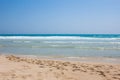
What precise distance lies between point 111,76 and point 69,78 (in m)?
1.33

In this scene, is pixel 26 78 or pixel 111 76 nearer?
pixel 26 78

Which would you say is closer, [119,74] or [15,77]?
[15,77]

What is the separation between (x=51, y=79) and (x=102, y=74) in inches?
68.5

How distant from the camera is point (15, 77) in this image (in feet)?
18.0

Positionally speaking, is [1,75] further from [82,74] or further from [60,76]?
[82,74]

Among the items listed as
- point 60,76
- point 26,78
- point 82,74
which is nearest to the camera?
point 26,78

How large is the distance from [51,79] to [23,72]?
44.7 inches

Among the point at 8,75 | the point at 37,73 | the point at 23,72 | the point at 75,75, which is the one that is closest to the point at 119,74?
the point at 75,75

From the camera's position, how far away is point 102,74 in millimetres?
6176

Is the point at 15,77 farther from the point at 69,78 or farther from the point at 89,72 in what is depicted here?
the point at 89,72

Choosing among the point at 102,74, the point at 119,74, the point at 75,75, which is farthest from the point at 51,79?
the point at 119,74

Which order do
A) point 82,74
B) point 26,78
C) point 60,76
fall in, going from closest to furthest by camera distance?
1. point 26,78
2. point 60,76
3. point 82,74

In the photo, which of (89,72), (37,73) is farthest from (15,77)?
(89,72)

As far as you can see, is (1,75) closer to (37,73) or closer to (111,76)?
(37,73)
